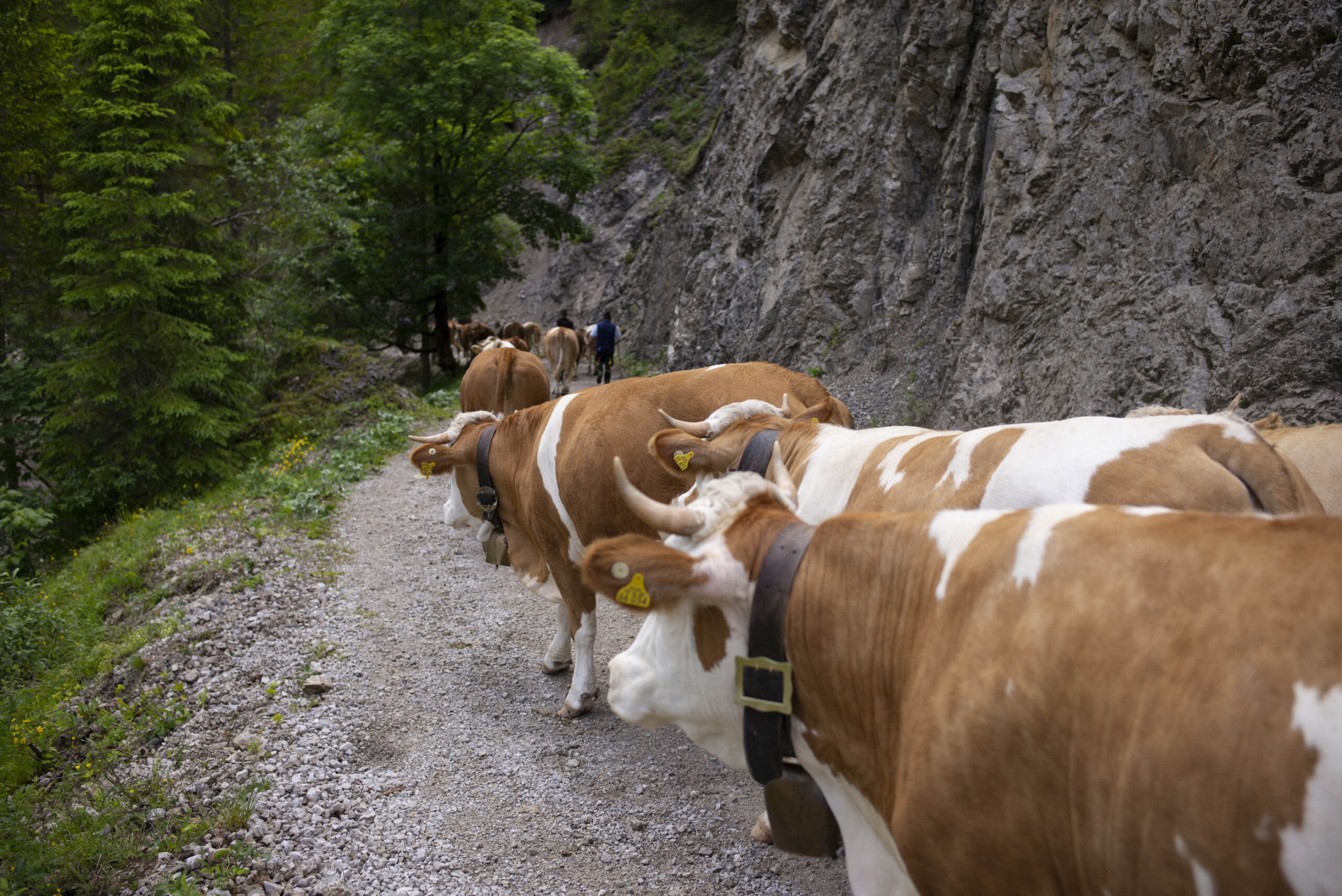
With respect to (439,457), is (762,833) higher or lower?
lower

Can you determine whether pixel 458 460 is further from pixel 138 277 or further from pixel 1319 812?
pixel 138 277

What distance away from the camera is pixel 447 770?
4770 mm

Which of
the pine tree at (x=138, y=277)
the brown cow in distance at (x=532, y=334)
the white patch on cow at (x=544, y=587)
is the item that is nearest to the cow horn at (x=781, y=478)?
the white patch on cow at (x=544, y=587)

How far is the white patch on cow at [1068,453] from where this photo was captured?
3.05 meters

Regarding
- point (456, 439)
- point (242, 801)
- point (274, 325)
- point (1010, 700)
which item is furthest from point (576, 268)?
point (1010, 700)

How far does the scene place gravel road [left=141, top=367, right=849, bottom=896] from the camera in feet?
12.6

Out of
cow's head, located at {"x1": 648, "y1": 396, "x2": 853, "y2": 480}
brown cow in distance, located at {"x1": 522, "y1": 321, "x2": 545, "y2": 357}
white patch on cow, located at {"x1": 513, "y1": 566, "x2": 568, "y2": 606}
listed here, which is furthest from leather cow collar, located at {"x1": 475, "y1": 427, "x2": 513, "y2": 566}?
brown cow in distance, located at {"x1": 522, "y1": 321, "x2": 545, "y2": 357}

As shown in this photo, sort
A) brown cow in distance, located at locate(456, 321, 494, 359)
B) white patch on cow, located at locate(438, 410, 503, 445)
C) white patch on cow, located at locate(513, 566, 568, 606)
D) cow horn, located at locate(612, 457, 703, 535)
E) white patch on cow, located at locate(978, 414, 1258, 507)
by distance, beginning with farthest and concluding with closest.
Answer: brown cow in distance, located at locate(456, 321, 494, 359), white patch on cow, located at locate(438, 410, 503, 445), white patch on cow, located at locate(513, 566, 568, 606), white patch on cow, located at locate(978, 414, 1258, 507), cow horn, located at locate(612, 457, 703, 535)

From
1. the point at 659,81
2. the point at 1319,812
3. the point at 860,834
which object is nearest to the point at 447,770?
the point at 860,834

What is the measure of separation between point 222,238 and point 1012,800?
16518 mm

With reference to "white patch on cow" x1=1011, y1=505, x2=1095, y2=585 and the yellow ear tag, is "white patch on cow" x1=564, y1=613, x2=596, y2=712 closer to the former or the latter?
the yellow ear tag

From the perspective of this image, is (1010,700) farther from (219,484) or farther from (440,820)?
(219,484)

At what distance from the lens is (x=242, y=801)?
14.2 ft

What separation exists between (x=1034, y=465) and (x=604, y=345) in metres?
17.7
